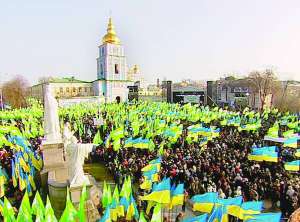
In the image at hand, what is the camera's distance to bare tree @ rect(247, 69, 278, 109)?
158 feet

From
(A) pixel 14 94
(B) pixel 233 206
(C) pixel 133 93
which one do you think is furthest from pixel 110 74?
(B) pixel 233 206

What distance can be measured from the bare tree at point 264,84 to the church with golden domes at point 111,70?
26.7 m

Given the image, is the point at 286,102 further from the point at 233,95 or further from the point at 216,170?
the point at 216,170

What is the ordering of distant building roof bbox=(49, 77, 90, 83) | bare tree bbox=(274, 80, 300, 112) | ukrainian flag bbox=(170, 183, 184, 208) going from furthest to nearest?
distant building roof bbox=(49, 77, 90, 83) < bare tree bbox=(274, 80, 300, 112) < ukrainian flag bbox=(170, 183, 184, 208)

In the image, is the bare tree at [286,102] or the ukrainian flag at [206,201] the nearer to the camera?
the ukrainian flag at [206,201]

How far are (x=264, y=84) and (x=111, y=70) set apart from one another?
31726 mm

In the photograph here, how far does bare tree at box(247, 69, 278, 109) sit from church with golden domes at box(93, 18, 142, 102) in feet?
87.7

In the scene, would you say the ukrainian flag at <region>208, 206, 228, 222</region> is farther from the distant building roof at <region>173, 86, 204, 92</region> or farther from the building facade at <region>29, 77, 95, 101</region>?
the building facade at <region>29, 77, 95, 101</region>

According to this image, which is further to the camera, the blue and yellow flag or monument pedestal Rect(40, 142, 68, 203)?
monument pedestal Rect(40, 142, 68, 203)

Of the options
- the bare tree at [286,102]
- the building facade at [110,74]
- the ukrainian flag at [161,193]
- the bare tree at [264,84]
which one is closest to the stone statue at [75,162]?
the ukrainian flag at [161,193]

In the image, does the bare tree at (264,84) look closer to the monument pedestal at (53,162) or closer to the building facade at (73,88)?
the building facade at (73,88)

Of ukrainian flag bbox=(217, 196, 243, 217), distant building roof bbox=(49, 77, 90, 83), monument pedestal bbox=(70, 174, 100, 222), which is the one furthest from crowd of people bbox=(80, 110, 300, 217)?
distant building roof bbox=(49, 77, 90, 83)

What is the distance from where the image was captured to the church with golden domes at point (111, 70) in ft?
222

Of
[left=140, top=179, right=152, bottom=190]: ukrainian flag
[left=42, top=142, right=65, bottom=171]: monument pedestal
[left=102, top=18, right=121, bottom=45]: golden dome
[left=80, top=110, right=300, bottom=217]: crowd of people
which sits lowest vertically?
[left=80, top=110, right=300, bottom=217]: crowd of people
